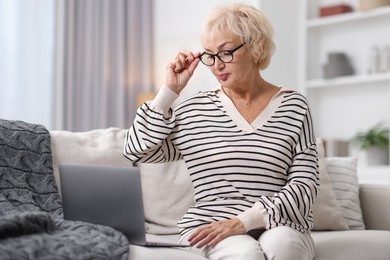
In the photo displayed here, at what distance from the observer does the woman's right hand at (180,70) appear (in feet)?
7.29

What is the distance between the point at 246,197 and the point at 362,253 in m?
0.52

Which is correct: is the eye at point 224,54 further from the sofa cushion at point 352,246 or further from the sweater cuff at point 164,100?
the sofa cushion at point 352,246

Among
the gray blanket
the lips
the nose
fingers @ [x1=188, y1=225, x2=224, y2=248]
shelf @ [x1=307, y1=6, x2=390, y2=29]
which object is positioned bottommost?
fingers @ [x1=188, y1=225, x2=224, y2=248]

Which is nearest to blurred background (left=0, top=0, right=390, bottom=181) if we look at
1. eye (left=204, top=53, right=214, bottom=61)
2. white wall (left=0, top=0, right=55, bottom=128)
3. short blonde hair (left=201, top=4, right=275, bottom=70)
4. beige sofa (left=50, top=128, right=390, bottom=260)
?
white wall (left=0, top=0, right=55, bottom=128)

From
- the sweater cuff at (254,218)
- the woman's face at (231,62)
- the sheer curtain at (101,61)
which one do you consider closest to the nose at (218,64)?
the woman's face at (231,62)

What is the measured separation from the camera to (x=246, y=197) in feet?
7.06

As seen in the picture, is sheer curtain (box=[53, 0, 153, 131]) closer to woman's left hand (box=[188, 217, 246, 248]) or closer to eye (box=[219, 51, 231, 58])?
eye (box=[219, 51, 231, 58])

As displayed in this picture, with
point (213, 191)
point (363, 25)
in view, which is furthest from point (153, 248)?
point (363, 25)

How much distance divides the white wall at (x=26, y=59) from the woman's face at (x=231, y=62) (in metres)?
2.78

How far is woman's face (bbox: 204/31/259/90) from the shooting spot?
2.21 m

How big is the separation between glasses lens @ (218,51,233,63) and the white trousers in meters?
0.57

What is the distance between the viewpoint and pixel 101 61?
525 centimetres

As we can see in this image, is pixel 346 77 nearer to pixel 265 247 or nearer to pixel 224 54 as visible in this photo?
pixel 224 54

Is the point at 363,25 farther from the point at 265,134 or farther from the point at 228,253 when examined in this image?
the point at 228,253
